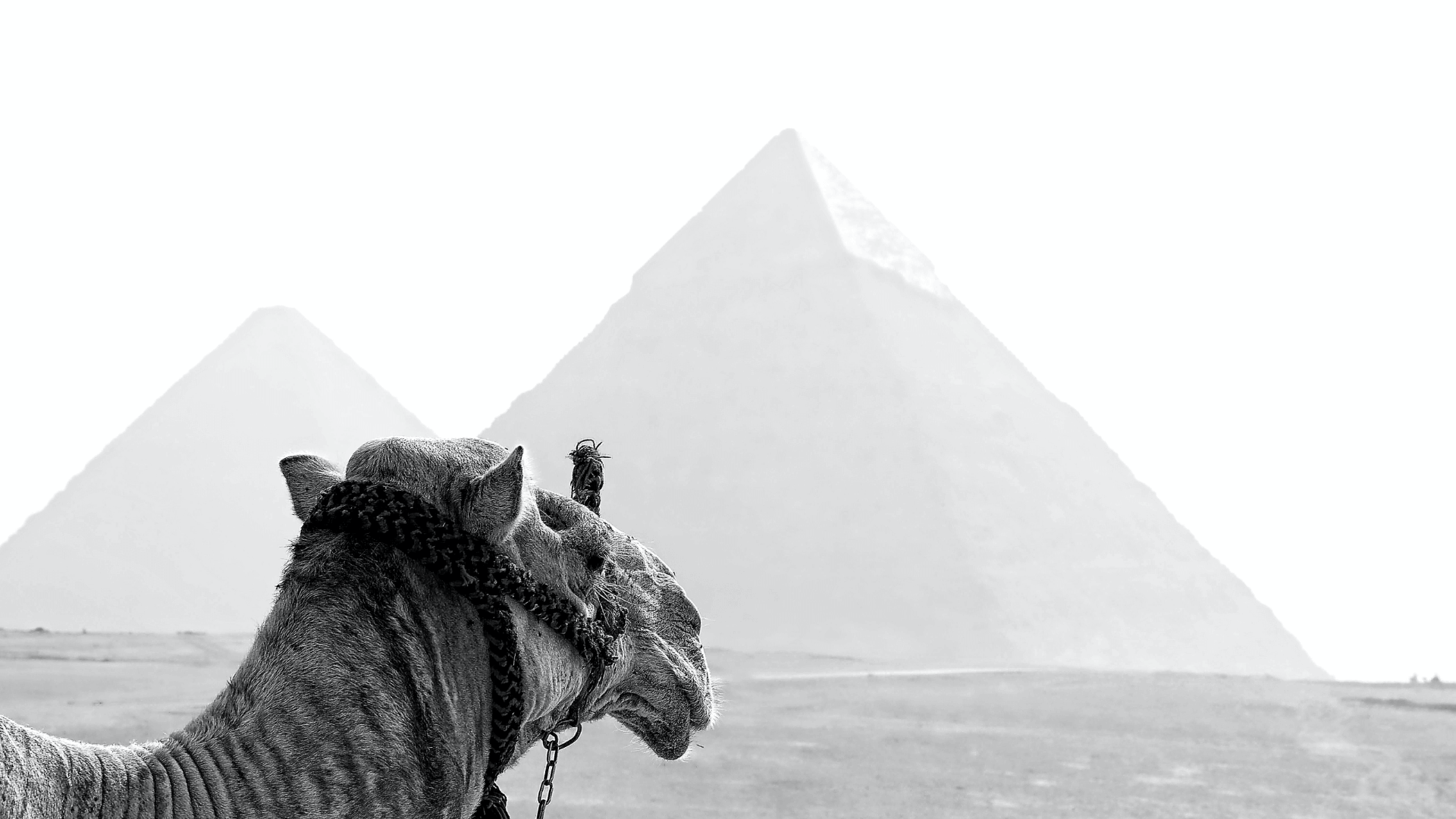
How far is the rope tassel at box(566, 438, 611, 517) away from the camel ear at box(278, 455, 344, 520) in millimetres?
382

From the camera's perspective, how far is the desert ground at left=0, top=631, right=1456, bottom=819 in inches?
661

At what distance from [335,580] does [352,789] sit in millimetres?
255

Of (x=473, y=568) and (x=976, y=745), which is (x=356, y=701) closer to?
(x=473, y=568)

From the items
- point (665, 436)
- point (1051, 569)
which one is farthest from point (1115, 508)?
point (665, 436)

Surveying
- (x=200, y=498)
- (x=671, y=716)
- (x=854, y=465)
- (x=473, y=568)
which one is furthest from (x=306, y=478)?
(x=200, y=498)

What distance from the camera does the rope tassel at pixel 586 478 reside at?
7.53 ft

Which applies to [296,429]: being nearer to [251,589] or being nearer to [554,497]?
[251,589]

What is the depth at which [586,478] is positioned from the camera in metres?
2.30

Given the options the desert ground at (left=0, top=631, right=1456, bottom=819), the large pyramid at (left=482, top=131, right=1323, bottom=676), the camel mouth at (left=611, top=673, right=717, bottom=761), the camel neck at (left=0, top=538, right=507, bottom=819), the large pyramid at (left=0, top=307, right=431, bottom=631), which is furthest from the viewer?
the large pyramid at (left=0, top=307, right=431, bottom=631)

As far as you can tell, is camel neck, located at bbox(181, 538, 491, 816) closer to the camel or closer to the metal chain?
the camel

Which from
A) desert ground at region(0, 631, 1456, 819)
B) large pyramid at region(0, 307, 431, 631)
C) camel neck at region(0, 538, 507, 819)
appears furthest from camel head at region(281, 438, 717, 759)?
large pyramid at region(0, 307, 431, 631)

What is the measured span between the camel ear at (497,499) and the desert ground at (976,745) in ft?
41.6

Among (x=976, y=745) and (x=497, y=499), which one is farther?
(x=976, y=745)

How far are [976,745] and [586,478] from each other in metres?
21.0
